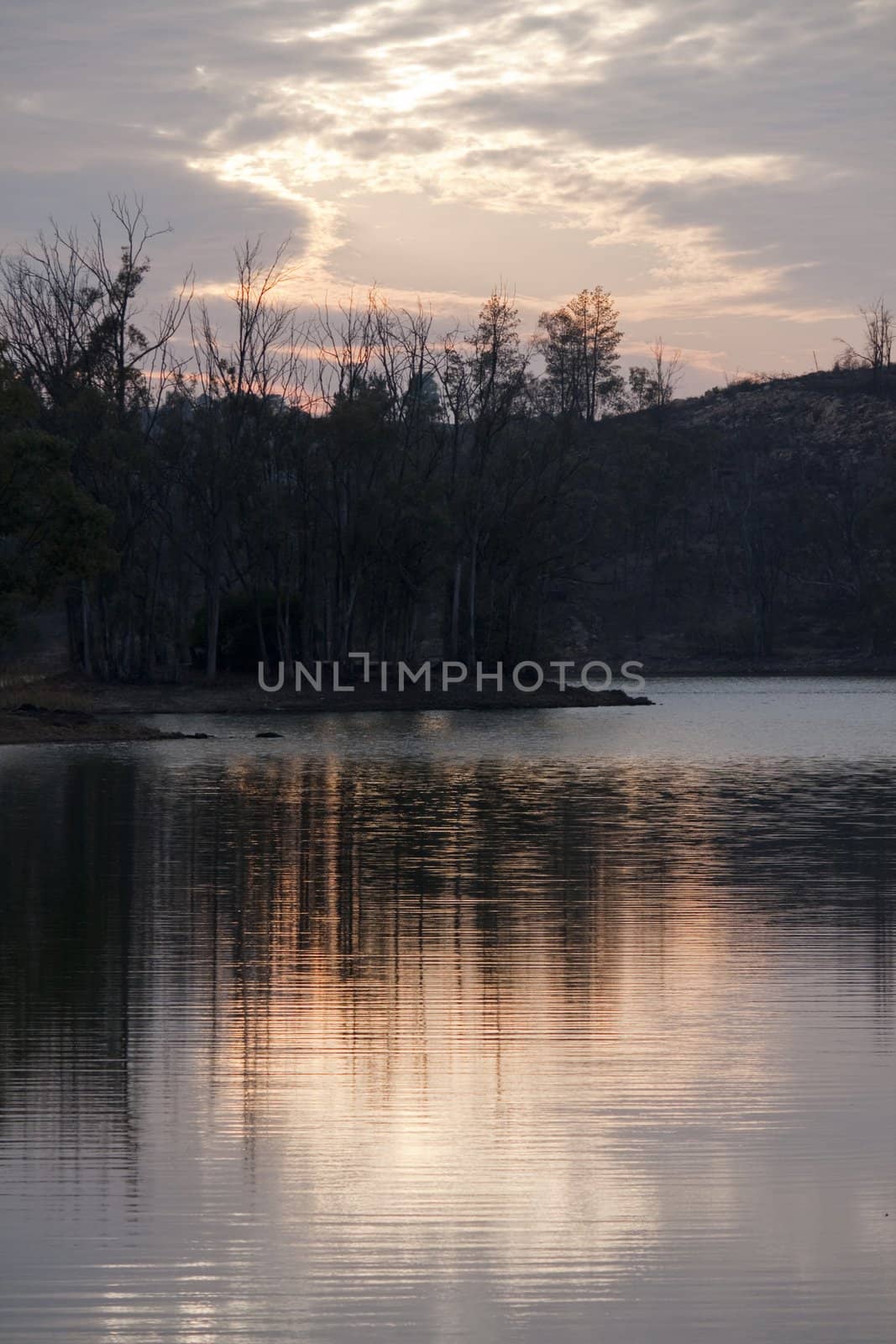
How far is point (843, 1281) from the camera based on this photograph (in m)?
6.68

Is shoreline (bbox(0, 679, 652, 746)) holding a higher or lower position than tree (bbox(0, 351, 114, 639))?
lower

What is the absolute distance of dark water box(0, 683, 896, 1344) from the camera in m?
6.58

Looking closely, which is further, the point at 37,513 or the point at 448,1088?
the point at 37,513

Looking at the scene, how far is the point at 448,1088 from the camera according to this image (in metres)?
9.66

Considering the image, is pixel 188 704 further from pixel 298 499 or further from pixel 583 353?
pixel 583 353

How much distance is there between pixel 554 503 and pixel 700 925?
6561cm

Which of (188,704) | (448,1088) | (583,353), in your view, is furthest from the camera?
(583,353)

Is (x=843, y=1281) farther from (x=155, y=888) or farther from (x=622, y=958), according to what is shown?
(x=155, y=888)

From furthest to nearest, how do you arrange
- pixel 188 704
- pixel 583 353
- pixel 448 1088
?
1. pixel 583 353
2. pixel 188 704
3. pixel 448 1088

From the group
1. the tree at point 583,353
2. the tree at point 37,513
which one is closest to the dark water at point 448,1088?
the tree at point 37,513

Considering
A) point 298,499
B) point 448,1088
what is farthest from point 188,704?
point 448,1088

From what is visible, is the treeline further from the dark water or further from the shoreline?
the dark water

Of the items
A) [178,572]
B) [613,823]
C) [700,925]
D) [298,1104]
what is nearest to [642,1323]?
[298,1104]

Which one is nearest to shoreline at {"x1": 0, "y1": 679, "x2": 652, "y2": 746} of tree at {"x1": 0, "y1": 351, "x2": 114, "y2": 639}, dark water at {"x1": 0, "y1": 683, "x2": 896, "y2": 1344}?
tree at {"x1": 0, "y1": 351, "x2": 114, "y2": 639}
